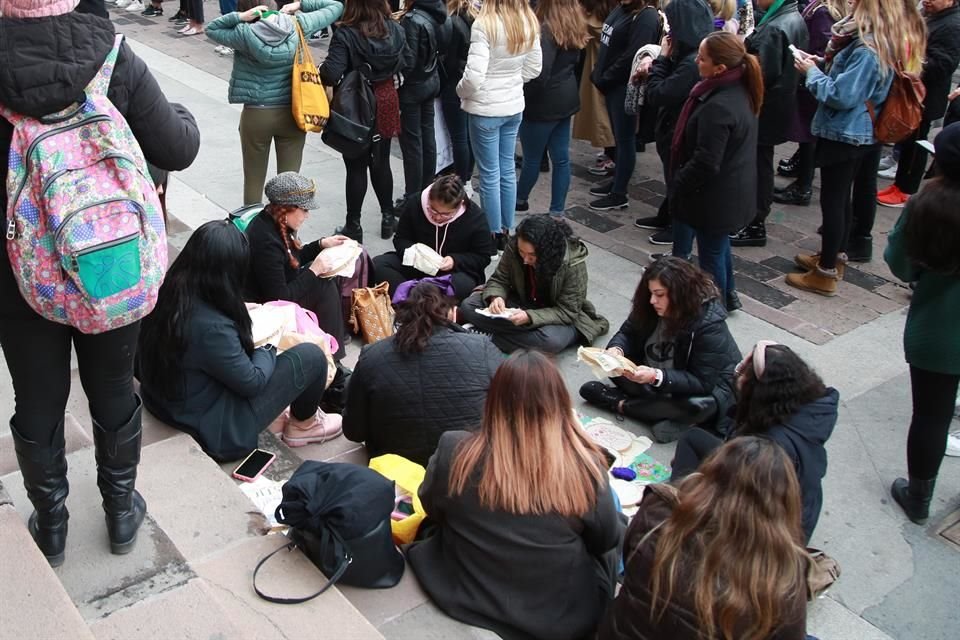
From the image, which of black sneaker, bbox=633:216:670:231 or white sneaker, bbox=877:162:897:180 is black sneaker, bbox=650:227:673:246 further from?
white sneaker, bbox=877:162:897:180

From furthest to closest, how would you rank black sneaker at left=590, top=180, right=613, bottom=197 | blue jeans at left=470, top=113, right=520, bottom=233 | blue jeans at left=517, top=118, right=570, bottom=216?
black sneaker at left=590, top=180, right=613, bottom=197 → blue jeans at left=517, top=118, right=570, bottom=216 → blue jeans at left=470, top=113, right=520, bottom=233

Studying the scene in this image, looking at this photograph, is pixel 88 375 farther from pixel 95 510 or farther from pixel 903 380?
pixel 903 380

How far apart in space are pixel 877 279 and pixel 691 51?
2032mm

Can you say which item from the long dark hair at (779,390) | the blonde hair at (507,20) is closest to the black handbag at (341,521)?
the long dark hair at (779,390)

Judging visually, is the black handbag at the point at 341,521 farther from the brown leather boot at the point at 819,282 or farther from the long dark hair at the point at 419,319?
the brown leather boot at the point at 819,282

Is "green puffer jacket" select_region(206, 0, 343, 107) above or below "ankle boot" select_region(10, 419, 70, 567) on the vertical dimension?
above

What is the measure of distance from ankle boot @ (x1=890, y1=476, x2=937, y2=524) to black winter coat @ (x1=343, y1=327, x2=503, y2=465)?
1993 mm

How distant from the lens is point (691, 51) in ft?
21.7

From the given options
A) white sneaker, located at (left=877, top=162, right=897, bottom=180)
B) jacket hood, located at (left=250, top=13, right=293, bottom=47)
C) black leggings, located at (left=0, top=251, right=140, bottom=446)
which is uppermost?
jacket hood, located at (left=250, top=13, right=293, bottom=47)

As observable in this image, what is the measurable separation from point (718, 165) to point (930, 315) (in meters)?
1.83

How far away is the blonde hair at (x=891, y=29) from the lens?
608 centimetres

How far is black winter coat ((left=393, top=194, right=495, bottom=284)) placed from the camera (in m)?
6.20

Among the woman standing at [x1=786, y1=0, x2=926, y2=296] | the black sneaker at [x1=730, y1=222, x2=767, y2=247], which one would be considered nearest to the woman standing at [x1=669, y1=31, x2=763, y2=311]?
the woman standing at [x1=786, y1=0, x2=926, y2=296]

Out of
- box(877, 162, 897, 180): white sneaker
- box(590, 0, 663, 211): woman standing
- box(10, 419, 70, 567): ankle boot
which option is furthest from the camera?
box(877, 162, 897, 180): white sneaker
